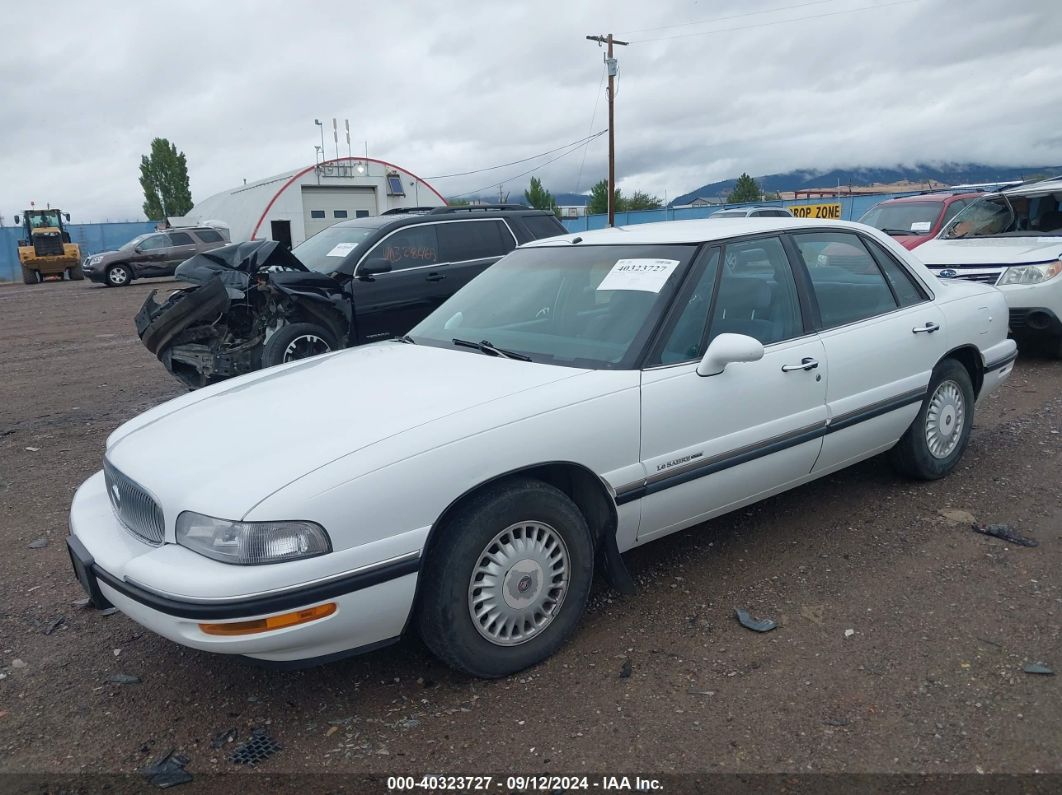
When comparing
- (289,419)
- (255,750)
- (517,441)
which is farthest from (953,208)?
(255,750)

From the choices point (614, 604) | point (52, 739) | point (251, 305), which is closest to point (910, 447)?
point (614, 604)

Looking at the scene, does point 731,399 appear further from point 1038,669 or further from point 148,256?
point 148,256

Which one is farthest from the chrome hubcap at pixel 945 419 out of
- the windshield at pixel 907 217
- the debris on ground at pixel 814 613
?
the windshield at pixel 907 217

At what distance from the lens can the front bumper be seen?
8.19ft

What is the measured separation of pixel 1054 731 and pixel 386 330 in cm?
632

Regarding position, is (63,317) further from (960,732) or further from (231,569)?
(960,732)

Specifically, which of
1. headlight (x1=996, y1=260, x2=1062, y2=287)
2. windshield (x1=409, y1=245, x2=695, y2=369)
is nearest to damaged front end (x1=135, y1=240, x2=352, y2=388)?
windshield (x1=409, y1=245, x2=695, y2=369)

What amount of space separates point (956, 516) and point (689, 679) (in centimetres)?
222

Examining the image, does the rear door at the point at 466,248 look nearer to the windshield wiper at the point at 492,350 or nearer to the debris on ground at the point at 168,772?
the windshield wiper at the point at 492,350

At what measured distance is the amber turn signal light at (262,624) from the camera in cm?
251

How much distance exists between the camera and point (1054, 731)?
2633 millimetres

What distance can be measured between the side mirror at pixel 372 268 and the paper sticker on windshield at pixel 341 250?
1.15 feet

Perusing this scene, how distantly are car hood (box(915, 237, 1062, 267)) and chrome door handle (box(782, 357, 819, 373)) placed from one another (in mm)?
5507

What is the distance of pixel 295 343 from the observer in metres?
7.36
